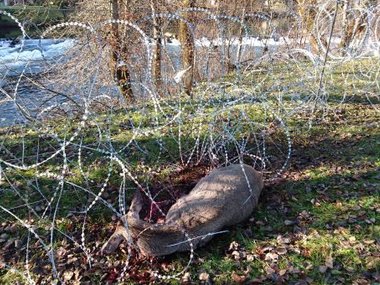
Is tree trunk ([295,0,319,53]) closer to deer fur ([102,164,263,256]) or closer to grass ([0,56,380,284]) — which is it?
grass ([0,56,380,284])

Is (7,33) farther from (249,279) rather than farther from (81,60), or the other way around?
(249,279)

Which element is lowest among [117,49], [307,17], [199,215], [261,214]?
[261,214]

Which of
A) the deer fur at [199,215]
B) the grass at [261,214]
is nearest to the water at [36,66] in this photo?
the grass at [261,214]

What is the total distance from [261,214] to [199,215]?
0.88m

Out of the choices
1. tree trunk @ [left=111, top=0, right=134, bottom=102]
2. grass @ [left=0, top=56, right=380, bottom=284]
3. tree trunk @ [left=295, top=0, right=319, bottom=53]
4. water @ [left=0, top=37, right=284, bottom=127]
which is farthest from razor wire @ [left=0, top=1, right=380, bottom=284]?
tree trunk @ [left=295, top=0, right=319, bottom=53]

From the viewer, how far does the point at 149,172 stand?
17.1 ft

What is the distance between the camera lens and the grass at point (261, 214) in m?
3.57

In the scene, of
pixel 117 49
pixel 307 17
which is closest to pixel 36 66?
pixel 117 49

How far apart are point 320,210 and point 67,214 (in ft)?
9.33

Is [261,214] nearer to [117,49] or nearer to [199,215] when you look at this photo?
[199,215]

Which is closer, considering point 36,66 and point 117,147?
point 117,147

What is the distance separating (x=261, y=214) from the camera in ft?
14.2

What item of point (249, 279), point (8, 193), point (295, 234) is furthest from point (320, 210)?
point (8, 193)

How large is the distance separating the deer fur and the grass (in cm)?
14
